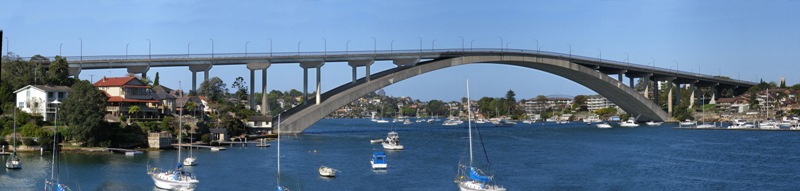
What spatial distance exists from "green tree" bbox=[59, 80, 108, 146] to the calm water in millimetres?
2263

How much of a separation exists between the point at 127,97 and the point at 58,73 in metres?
6.69

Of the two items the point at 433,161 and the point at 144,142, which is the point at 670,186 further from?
the point at 144,142

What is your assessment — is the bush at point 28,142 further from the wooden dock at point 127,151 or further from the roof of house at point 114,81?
the roof of house at point 114,81

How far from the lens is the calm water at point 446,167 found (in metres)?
32.3

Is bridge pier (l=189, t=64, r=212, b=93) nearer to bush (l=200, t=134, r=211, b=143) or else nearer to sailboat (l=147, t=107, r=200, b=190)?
bush (l=200, t=134, r=211, b=143)

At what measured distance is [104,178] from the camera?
33938 mm

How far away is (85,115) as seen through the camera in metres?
47.7

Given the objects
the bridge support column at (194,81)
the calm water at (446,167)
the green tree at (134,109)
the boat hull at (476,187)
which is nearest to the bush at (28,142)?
the calm water at (446,167)

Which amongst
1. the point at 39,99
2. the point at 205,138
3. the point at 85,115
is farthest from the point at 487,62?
the point at 85,115

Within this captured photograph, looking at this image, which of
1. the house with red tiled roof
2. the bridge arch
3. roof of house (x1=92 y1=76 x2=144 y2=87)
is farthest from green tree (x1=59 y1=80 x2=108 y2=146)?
the bridge arch

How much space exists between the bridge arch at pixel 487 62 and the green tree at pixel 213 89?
1342cm

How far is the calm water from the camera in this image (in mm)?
32281

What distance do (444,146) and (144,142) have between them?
21.3 metres

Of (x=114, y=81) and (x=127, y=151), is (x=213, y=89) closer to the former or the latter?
(x=114, y=81)
